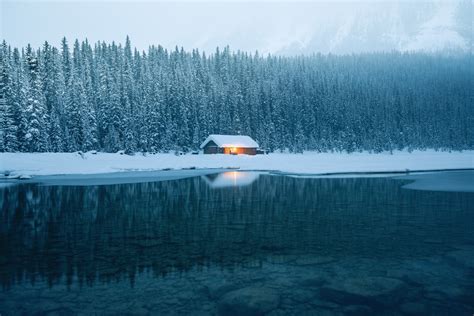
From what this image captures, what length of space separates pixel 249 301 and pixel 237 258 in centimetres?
327

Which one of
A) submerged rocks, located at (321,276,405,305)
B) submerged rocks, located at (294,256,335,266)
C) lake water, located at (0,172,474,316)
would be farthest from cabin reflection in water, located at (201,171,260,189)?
submerged rocks, located at (321,276,405,305)

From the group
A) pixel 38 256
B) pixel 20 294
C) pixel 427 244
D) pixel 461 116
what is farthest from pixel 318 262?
pixel 461 116

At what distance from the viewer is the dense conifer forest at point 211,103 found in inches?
2601

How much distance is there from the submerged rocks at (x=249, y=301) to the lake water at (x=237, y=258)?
2 centimetres

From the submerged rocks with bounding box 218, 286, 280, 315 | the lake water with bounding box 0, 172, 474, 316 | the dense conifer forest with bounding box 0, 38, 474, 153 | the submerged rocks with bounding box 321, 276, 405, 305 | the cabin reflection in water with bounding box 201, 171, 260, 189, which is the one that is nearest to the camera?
the submerged rocks with bounding box 218, 286, 280, 315

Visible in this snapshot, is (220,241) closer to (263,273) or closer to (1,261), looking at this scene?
(263,273)

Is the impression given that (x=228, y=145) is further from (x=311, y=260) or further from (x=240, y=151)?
(x=311, y=260)

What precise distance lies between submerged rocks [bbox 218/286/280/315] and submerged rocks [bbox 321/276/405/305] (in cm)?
130

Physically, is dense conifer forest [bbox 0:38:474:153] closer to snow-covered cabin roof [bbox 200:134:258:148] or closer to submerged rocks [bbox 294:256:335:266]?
snow-covered cabin roof [bbox 200:134:258:148]

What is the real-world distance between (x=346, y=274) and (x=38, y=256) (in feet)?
31.5

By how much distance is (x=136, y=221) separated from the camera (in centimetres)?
1698

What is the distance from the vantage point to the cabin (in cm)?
7744

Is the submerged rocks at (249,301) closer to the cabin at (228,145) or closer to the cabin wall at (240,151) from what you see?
the cabin at (228,145)

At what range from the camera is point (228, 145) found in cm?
7775
